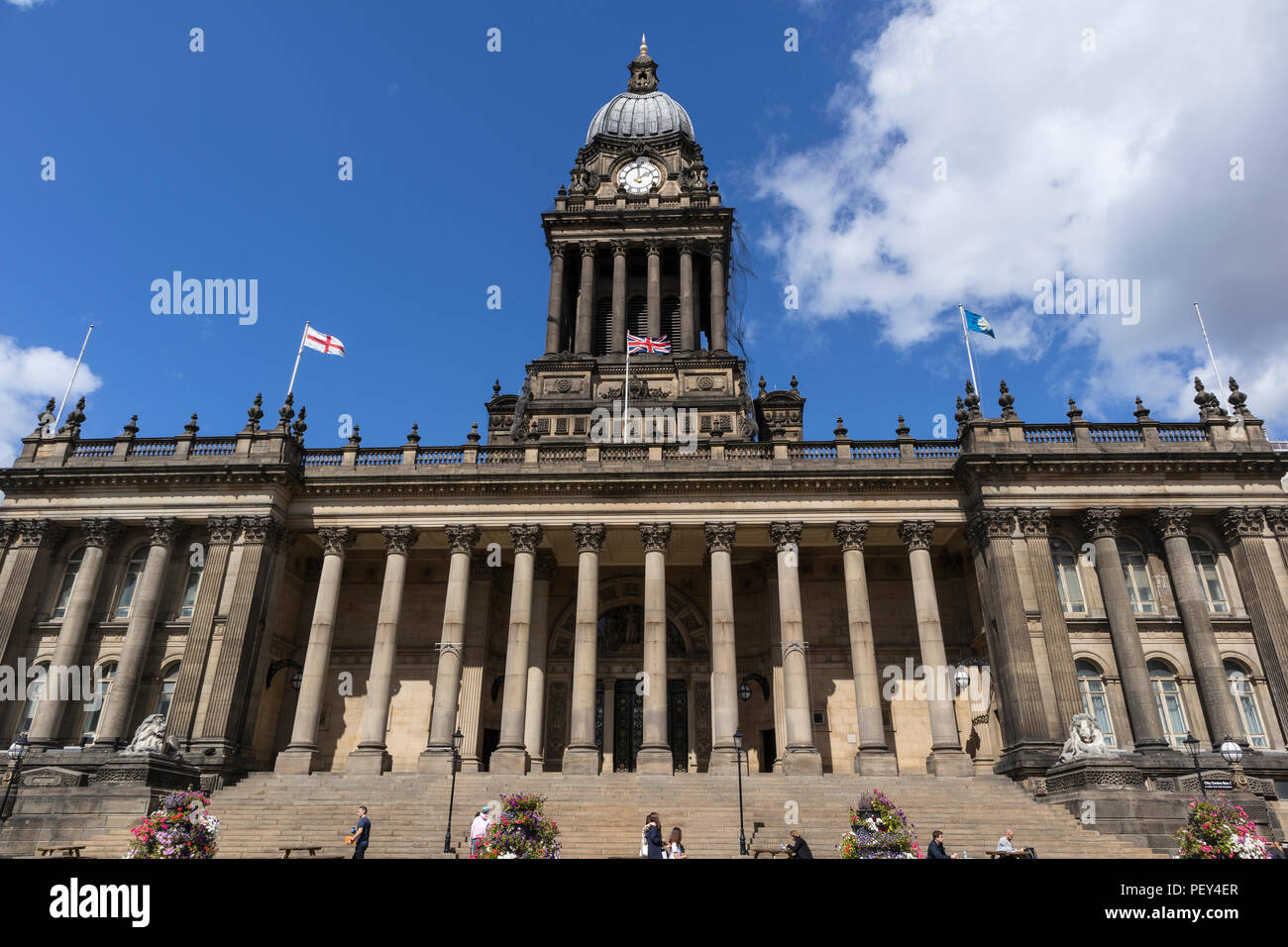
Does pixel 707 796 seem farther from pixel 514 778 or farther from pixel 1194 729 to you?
pixel 1194 729

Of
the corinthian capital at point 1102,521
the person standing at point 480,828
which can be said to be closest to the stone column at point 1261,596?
the corinthian capital at point 1102,521

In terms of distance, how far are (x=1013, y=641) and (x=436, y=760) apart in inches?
878

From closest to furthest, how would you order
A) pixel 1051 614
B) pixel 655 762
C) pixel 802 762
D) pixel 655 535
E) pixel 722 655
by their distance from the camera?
pixel 655 762
pixel 802 762
pixel 1051 614
pixel 722 655
pixel 655 535

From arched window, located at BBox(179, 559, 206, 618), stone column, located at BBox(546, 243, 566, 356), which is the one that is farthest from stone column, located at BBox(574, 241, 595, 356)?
arched window, located at BBox(179, 559, 206, 618)

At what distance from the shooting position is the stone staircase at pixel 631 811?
72.9 feet

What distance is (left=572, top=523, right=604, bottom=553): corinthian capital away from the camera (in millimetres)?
33094

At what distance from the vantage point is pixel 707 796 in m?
26.0

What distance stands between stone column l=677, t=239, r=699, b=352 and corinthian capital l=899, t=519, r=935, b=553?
19.1 m

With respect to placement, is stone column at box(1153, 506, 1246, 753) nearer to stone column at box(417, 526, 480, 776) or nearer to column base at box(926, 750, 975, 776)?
column base at box(926, 750, 975, 776)

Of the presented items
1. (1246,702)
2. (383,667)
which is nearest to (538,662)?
(383,667)

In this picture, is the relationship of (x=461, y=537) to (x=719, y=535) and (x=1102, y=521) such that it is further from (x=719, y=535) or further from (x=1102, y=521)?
(x=1102, y=521)

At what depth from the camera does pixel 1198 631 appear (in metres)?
29.5

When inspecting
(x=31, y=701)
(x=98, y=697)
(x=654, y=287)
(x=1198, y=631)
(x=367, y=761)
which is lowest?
(x=367, y=761)
